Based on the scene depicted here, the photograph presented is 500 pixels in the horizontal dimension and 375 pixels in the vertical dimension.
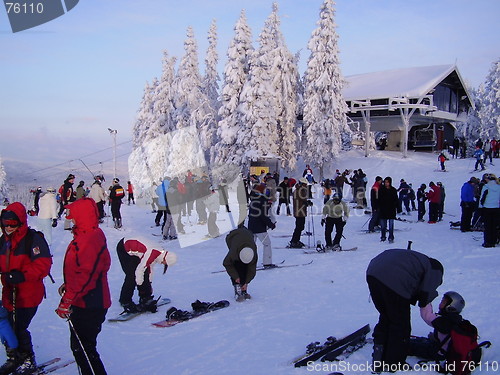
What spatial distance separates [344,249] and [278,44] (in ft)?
84.1

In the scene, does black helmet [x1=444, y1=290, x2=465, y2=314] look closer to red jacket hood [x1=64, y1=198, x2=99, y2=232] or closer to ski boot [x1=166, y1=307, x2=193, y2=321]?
red jacket hood [x1=64, y1=198, x2=99, y2=232]

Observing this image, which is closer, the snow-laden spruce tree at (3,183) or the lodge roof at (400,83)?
the lodge roof at (400,83)

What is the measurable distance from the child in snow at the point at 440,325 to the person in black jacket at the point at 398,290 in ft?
1.07

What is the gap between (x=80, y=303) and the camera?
4008 millimetres

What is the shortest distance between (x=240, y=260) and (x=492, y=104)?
4494cm

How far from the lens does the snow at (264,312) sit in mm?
5237

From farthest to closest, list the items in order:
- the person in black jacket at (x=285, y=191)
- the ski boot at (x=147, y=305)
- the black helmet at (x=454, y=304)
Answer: the person in black jacket at (x=285, y=191)
the ski boot at (x=147, y=305)
the black helmet at (x=454, y=304)

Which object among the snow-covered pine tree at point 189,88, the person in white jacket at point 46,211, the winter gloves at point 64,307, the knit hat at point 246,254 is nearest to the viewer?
the winter gloves at point 64,307

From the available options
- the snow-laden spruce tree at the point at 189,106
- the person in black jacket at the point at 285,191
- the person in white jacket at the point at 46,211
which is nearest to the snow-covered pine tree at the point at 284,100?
the snow-laden spruce tree at the point at 189,106

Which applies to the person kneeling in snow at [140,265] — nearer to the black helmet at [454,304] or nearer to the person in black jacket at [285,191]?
the black helmet at [454,304]

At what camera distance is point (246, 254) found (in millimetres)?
7766

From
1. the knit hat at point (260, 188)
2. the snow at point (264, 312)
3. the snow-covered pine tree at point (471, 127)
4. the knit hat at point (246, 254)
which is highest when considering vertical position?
the snow-covered pine tree at point (471, 127)

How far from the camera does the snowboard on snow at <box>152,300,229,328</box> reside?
6744mm

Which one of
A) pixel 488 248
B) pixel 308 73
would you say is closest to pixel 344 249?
pixel 488 248
